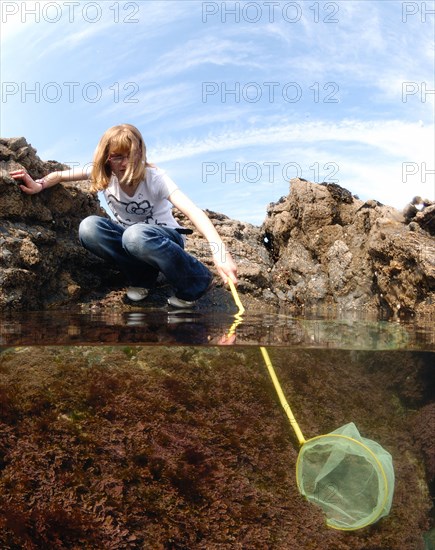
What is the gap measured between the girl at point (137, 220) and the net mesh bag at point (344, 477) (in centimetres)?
233

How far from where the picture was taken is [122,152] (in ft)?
19.0

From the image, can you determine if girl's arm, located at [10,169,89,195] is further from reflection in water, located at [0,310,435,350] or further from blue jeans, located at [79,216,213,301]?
reflection in water, located at [0,310,435,350]

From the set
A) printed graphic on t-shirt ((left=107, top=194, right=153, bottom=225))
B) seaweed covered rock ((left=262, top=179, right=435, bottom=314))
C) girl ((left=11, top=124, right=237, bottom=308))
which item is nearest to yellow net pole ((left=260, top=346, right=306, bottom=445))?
girl ((left=11, top=124, right=237, bottom=308))

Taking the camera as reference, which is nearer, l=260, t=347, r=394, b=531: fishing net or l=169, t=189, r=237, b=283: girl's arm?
l=260, t=347, r=394, b=531: fishing net

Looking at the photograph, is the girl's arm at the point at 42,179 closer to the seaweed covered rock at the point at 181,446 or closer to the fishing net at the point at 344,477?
the seaweed covered rock at the point at 181,446

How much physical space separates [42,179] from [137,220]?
134 cm

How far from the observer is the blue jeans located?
5730 millimetres

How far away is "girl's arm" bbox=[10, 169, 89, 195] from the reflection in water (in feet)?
5.16

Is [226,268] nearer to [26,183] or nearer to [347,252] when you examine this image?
[26,183]

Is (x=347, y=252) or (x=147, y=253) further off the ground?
(x=147, y=253)

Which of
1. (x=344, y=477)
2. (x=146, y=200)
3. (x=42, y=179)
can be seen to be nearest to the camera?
(x=344, y=477)

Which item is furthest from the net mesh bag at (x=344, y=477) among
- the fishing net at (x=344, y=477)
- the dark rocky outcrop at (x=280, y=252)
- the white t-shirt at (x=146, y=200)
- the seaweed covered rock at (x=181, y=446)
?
the white t-shirt at (x=146, y=200)

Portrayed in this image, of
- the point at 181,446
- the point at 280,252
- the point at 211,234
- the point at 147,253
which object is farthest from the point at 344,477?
the point at 280,252

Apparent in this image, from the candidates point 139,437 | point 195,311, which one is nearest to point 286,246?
point 195,311
